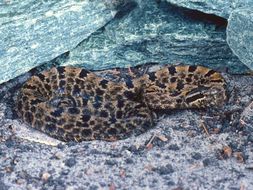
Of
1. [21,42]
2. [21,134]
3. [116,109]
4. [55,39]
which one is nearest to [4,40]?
[21,42]

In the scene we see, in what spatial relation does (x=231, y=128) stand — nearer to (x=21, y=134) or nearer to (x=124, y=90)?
(x=124, y=90)

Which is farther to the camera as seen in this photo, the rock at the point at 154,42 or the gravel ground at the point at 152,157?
the rock at the point at 154,42

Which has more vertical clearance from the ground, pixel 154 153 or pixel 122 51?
pixel 122 51

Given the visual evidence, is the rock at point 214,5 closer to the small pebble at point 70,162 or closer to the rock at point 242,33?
the rock at point 242,33

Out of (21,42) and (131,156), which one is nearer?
(131,156)

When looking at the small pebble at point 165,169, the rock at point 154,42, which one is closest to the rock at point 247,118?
the rock at point 154,42

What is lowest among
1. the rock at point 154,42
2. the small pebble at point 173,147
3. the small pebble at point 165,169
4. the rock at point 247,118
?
the rock at point 247,118

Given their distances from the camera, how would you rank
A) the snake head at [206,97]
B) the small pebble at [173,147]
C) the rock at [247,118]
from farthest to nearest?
the snake head at [206,97]
the rock at [247,118]
the small pebble at [173,147]
